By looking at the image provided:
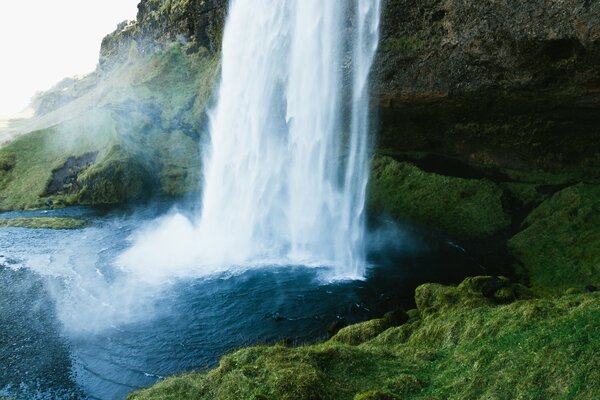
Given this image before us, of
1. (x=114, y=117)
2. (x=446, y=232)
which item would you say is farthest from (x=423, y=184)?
(x=114, y=117)

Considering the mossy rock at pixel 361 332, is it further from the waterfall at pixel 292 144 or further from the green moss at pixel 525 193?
the green moss at pixel 525 193

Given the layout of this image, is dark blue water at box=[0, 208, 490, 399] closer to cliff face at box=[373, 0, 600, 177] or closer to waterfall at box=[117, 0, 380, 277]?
waterfall at box=[117, 0, 380, 277]

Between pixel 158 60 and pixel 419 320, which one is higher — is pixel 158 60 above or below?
above

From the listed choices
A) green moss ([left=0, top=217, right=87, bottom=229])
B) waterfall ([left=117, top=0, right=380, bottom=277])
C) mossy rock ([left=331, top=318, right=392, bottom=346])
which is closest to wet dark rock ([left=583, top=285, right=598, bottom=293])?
mossy rock ([left=331, top=318, right=392, bottom=346])

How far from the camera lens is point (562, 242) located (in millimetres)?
29406

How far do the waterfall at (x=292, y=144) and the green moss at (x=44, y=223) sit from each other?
30.3ft

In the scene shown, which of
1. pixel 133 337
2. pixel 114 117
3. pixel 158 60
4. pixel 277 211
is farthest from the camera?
pixel 158 60

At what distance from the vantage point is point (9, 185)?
57312 millimetres

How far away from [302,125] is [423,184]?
10.6 meters

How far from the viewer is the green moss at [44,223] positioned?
4372 centimetres

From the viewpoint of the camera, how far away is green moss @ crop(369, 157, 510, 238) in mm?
34875

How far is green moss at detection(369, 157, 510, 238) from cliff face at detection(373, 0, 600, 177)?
101 inches

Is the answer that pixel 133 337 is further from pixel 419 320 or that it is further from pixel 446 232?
pixel 446 232

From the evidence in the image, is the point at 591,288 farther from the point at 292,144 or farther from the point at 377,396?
the point at 292,144
